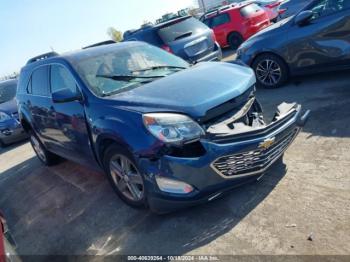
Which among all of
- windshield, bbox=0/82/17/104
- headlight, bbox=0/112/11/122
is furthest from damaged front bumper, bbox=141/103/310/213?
windshield, bbox=0/82/17/104

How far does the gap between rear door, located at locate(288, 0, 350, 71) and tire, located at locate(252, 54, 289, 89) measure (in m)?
0.30

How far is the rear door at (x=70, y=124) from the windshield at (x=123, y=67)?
0.80 feet

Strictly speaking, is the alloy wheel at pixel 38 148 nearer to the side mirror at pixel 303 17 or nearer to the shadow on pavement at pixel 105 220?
the shadow on pavement at pixel 105 220

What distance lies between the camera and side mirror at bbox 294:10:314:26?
20.3 ft

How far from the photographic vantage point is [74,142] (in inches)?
186

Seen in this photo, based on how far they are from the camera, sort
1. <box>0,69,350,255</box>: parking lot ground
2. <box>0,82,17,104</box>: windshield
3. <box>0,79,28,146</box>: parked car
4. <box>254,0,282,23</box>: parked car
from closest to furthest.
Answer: <box>0,69,350,255</box>: parking lot ground < <box>0,79,28,146</box>: parked car < <box>0,82,17,104</box>: windshield < <box>254,0,282,23</box>: parked car

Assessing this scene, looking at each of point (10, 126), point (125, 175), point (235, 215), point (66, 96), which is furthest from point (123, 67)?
point (10, 126)

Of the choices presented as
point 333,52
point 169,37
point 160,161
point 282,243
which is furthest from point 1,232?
point 169,37

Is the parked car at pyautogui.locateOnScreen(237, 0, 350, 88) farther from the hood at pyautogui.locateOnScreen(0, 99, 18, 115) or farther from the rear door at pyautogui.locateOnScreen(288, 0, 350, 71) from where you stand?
the hood at pyautogui.locateOnScreen(0, 99, 18, 115)

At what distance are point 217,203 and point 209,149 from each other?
806 mm

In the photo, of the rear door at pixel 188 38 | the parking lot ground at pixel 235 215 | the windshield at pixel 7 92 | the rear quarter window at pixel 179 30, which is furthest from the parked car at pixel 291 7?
the windshield at pixel 7 92

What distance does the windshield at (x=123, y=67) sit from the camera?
4152 mm

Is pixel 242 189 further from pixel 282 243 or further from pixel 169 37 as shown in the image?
pixel 169 37

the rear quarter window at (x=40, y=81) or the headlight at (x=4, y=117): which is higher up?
the rear quarter window at (x=40, y=81)
